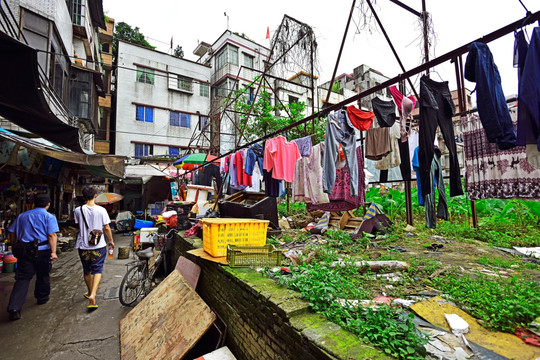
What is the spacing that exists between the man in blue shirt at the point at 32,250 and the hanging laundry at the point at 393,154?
22.4 feet

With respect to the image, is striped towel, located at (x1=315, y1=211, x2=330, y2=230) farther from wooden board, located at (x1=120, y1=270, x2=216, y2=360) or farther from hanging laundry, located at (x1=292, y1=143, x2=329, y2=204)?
wooden board, located at (x1=120, y1=270, x2=216, y2=360)

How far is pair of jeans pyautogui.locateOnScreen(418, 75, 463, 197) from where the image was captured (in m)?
3.54

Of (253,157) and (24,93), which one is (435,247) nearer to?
(253,157)

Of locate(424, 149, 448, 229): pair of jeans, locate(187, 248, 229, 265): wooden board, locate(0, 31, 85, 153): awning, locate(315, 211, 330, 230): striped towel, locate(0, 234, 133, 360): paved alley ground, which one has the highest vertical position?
locate(0, 31, 85, 153): awning

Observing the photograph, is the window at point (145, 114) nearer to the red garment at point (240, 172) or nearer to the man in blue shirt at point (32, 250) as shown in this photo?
the red garment at point (240, 172)

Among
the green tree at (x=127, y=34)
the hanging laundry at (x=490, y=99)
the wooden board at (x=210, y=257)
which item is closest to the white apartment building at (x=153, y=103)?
the green tree at (x=127, y=34)

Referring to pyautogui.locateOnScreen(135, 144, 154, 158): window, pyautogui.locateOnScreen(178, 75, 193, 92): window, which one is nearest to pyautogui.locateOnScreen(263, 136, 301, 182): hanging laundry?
pyautogui.locateOnScreen(135, 144, 154, 158): window

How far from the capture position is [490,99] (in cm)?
263

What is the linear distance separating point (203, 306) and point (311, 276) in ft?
5.57

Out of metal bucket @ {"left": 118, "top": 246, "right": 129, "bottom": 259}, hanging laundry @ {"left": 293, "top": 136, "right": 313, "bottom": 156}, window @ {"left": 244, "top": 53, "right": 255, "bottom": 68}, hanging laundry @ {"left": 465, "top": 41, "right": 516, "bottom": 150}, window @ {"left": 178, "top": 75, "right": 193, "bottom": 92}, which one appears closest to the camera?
hanging laundry @ {"left": 465, "top": 41, "right": 516, "bottom": 150}

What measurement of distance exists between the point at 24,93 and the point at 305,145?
15.8 feet

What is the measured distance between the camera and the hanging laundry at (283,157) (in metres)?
5.82

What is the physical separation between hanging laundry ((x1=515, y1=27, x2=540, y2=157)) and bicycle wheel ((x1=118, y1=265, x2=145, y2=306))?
6.62 metres

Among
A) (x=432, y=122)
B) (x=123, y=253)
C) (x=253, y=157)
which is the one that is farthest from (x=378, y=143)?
(x=123, y=253)
